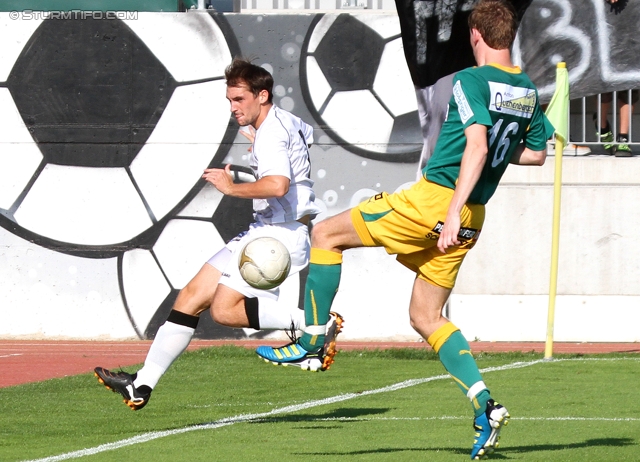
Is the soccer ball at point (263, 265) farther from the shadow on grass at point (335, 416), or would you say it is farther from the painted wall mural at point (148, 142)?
the painted wall mural at point (148, 142)

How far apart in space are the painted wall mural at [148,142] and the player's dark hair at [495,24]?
8052 millimetres

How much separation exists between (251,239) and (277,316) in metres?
0.52

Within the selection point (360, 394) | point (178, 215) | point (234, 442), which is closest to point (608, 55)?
point (178, 215)

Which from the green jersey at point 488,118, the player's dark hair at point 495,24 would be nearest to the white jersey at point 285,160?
the green jersey at point 488,118

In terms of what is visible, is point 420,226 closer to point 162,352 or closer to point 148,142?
point 162,352

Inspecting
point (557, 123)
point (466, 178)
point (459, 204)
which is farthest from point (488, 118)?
point (557, 123)

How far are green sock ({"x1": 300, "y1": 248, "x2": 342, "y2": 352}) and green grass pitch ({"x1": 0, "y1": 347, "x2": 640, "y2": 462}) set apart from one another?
0.59 metres

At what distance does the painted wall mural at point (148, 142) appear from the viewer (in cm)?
1362

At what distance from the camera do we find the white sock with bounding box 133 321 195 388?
6824 mm

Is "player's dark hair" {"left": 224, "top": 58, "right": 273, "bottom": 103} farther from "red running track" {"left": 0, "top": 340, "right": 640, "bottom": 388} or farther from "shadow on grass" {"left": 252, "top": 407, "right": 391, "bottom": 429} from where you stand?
"red running track" {"left": 0, "top": 340, "right": 640, "bottom": 388}

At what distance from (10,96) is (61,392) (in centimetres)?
600

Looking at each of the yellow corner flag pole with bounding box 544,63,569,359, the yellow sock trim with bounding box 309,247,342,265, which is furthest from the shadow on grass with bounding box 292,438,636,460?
the yellow corner flag pole with bounding box 544,63,569,359

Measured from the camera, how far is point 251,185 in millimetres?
6832

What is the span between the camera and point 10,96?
13812 millimetres
